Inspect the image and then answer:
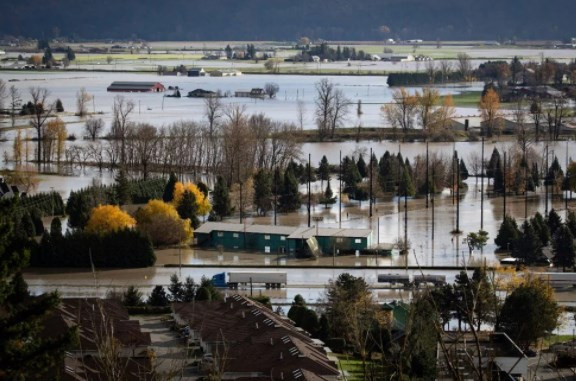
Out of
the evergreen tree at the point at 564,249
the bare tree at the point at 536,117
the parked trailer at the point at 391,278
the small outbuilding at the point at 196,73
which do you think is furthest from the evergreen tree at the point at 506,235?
the small outbuilding at the point at 196,73

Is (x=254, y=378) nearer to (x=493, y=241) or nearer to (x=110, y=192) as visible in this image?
(x=493, y=241)

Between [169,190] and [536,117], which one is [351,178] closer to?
[169,190]

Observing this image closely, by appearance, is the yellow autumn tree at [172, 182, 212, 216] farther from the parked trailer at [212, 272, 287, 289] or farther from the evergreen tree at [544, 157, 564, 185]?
the evergreen tree at [544, 157, 564, 185]

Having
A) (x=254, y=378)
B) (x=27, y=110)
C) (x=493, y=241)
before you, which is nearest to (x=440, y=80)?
(x=27, y=110)

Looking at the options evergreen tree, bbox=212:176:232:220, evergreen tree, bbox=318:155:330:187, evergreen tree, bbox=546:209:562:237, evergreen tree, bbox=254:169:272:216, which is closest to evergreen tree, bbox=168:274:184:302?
evergreen tree, bbox=212:176:232:220

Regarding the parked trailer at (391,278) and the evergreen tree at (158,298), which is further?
the parked trailer at (391,278)

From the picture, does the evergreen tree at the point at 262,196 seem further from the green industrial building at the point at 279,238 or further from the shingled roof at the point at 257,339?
the shingled roof at the point at 257,339

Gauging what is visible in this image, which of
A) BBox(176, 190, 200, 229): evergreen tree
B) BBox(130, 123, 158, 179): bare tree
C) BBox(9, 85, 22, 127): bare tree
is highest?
BBox(9, 85, 22, 127): bare tree
